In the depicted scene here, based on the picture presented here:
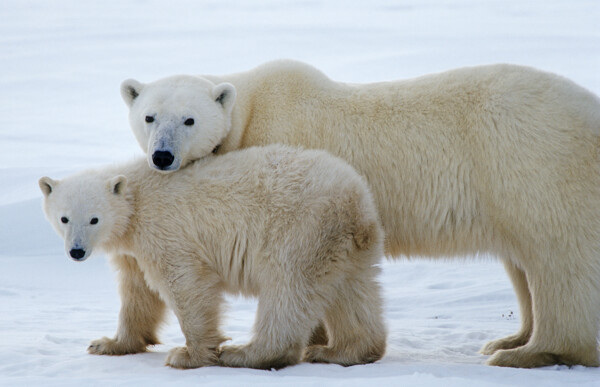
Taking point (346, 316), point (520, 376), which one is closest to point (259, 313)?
point (346, 316)

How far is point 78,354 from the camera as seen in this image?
5500 millimetres

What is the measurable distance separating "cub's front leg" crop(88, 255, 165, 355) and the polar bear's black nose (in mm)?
772

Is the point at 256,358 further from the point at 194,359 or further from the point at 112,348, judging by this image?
the point at 112,348

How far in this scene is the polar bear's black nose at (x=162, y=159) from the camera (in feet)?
16.4

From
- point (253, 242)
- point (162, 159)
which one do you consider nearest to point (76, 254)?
point (162, 159)

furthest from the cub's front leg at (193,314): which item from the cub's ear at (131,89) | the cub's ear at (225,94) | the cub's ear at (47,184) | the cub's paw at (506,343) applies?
the cub's paw at (506,343)

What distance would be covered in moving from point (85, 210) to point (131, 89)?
1.01m

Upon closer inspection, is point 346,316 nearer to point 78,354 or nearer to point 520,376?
point 520,376

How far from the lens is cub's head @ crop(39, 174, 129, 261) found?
16.1 feet

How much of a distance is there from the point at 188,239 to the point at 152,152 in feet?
1.92

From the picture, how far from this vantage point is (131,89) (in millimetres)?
5551

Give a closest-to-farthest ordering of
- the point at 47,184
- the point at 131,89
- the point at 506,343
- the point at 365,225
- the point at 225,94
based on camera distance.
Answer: the point at 365,225 < the point at 47,184 < the point at 225,94 < the point at 131,89 < the point at 506,343

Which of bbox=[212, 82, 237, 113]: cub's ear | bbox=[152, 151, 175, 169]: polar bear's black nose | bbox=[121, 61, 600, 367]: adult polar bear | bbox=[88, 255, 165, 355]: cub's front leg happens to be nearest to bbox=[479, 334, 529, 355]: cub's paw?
bbox=[121, 61, 600, 367]: adult polar bear

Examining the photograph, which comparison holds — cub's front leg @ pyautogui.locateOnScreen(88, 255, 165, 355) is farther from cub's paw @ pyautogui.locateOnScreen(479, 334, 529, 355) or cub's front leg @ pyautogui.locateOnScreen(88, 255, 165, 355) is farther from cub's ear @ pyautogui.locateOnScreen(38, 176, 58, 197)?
cub's paw @ pyautogui.locateOnScreen(479, 334, 529, 355)
